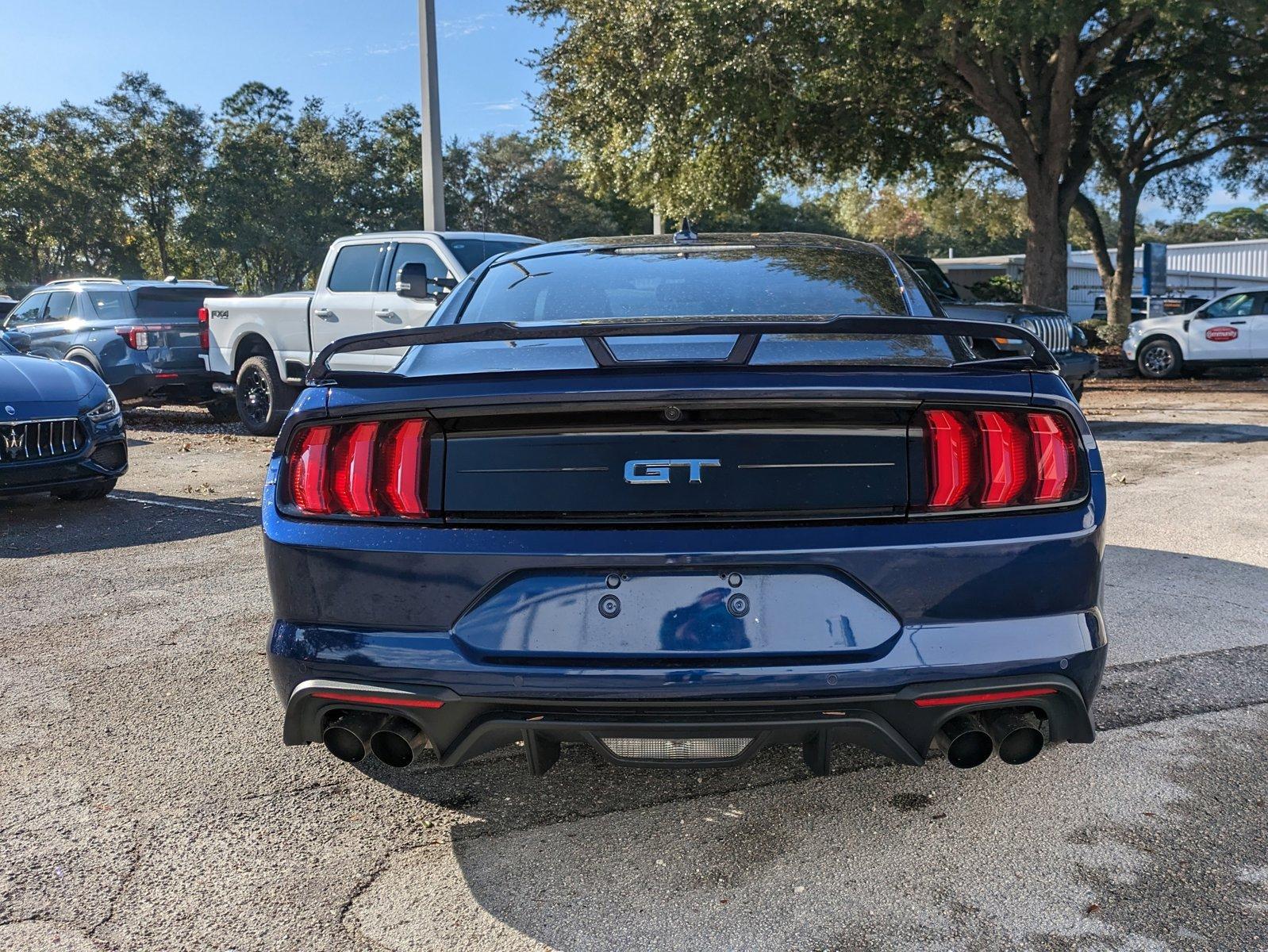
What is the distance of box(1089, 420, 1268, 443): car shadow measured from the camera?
37.4 ft

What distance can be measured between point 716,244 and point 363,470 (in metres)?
1.89

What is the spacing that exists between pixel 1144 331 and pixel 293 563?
1958cm

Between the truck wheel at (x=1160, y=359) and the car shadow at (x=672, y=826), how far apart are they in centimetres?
1709

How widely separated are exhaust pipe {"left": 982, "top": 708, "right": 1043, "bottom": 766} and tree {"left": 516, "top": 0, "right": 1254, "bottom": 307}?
13.7 meters

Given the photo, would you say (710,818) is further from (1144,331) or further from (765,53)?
(1144,331)

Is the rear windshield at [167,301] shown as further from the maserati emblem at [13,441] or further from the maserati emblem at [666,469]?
the maserati emblem at [666,469]

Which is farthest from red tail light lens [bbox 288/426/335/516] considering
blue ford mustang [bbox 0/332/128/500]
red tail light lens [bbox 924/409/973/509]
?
blue ford mustang [bbox 0/332/128/500]

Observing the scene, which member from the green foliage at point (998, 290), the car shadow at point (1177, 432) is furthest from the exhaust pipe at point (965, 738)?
the green foliage at point (998, 290)

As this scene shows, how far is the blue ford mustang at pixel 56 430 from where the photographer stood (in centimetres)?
723

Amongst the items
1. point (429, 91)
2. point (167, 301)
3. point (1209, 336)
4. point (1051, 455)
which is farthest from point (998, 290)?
point (1051, 455)

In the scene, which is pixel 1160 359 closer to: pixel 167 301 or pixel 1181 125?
pixel 1181 125

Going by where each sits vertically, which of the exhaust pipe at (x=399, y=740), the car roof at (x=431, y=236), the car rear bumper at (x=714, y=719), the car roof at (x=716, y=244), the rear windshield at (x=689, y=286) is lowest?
the exhaust pipe at (x=399, y=740)

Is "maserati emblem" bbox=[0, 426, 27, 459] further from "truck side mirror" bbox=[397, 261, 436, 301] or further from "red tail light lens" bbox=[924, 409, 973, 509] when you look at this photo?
"red tail light lens" bbox=[924, 409, 973, 509]

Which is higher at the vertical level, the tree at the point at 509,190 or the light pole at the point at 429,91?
the tree at the point at 509,190
